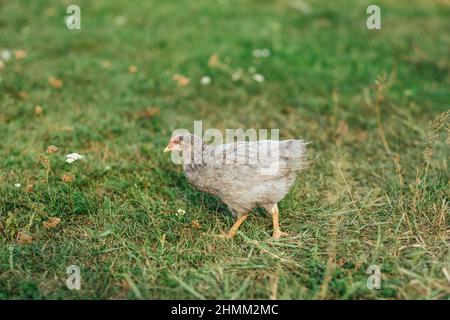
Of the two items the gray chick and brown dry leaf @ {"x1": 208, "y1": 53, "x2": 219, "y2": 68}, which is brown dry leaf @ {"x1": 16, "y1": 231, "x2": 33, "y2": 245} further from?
brown dry leaf @ {"x1": 208, "y1": 53, "x2": 219, "y2": 68}

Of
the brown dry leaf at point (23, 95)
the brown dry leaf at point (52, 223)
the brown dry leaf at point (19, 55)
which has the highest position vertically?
the brown dry leaf at point (19, 55)

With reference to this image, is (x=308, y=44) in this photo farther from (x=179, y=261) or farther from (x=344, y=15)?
(x=179, y=261)

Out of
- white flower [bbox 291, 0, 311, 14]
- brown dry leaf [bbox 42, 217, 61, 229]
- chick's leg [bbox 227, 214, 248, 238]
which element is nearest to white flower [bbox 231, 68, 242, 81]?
white flower [bbox 291, 0, 311, 14]

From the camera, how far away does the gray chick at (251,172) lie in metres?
3.39

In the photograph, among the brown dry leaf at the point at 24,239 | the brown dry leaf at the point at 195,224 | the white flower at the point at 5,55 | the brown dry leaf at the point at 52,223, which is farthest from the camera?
the white flower at the point at 5,55

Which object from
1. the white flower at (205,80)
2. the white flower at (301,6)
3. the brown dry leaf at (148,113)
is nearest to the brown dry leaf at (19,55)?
the brown dry leaf at (148,113)

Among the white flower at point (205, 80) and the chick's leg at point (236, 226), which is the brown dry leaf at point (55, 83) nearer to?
the white flower at point (205, 80)

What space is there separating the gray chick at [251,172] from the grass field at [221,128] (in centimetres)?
29

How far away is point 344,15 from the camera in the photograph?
7.92 meters

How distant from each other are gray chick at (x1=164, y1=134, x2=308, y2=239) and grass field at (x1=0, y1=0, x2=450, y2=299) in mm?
288

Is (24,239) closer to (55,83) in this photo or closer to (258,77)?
(55,83)

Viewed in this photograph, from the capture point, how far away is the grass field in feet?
10.3

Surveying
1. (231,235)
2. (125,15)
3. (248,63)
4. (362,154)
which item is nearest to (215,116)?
(248,63)
